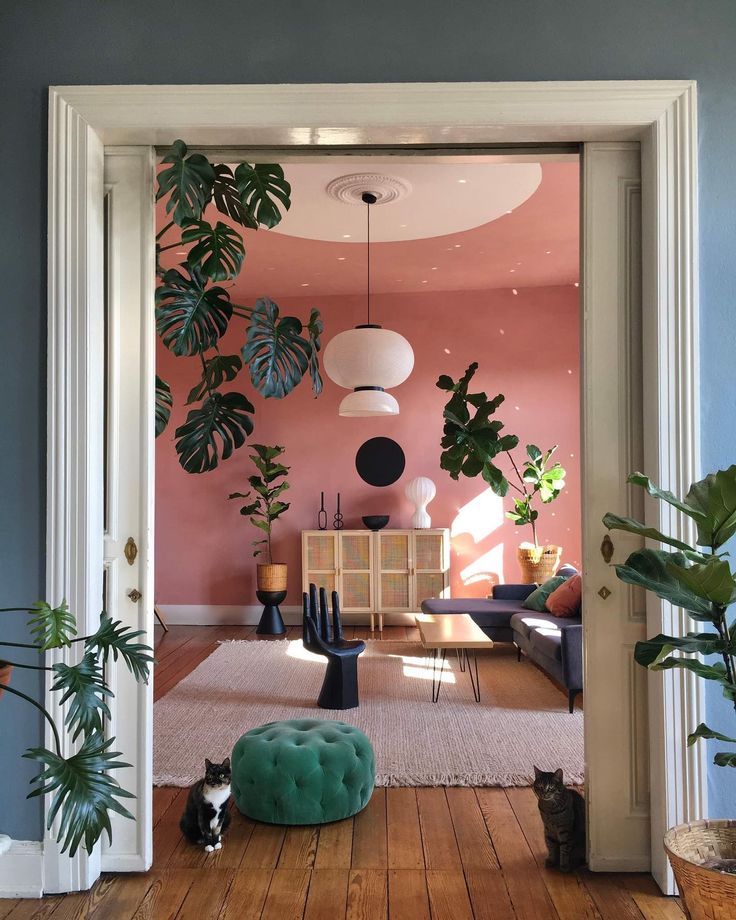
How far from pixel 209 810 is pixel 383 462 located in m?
5.69

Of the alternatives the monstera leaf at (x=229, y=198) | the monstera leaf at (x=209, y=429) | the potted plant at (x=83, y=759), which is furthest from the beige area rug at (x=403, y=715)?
the monstera leaf at (x=229, y=198)

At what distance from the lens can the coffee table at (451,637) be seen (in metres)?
5.13

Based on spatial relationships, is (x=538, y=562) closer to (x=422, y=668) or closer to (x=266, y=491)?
(x=422, y=668)

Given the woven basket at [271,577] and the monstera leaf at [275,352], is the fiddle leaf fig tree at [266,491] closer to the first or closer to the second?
the woven basket at [271,577]

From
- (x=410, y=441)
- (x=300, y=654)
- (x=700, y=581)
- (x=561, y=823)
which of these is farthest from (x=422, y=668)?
(x=700, y=581)

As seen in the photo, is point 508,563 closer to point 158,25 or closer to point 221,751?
point 221,751

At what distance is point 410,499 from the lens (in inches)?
326

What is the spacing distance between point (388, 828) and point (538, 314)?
242 inches

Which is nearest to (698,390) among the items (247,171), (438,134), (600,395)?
(600,395)

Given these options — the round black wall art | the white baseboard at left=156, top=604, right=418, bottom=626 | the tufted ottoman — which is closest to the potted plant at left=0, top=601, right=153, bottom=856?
the tufted ottoman

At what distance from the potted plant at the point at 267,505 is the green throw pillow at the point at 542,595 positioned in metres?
2.55

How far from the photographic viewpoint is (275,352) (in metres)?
3.27

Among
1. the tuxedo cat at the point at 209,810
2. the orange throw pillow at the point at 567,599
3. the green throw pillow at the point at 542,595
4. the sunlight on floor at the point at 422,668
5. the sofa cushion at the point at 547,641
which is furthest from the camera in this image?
the green throw pillow at the point at 542,595

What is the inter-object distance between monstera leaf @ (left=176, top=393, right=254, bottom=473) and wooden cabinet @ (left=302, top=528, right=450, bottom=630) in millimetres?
4803
